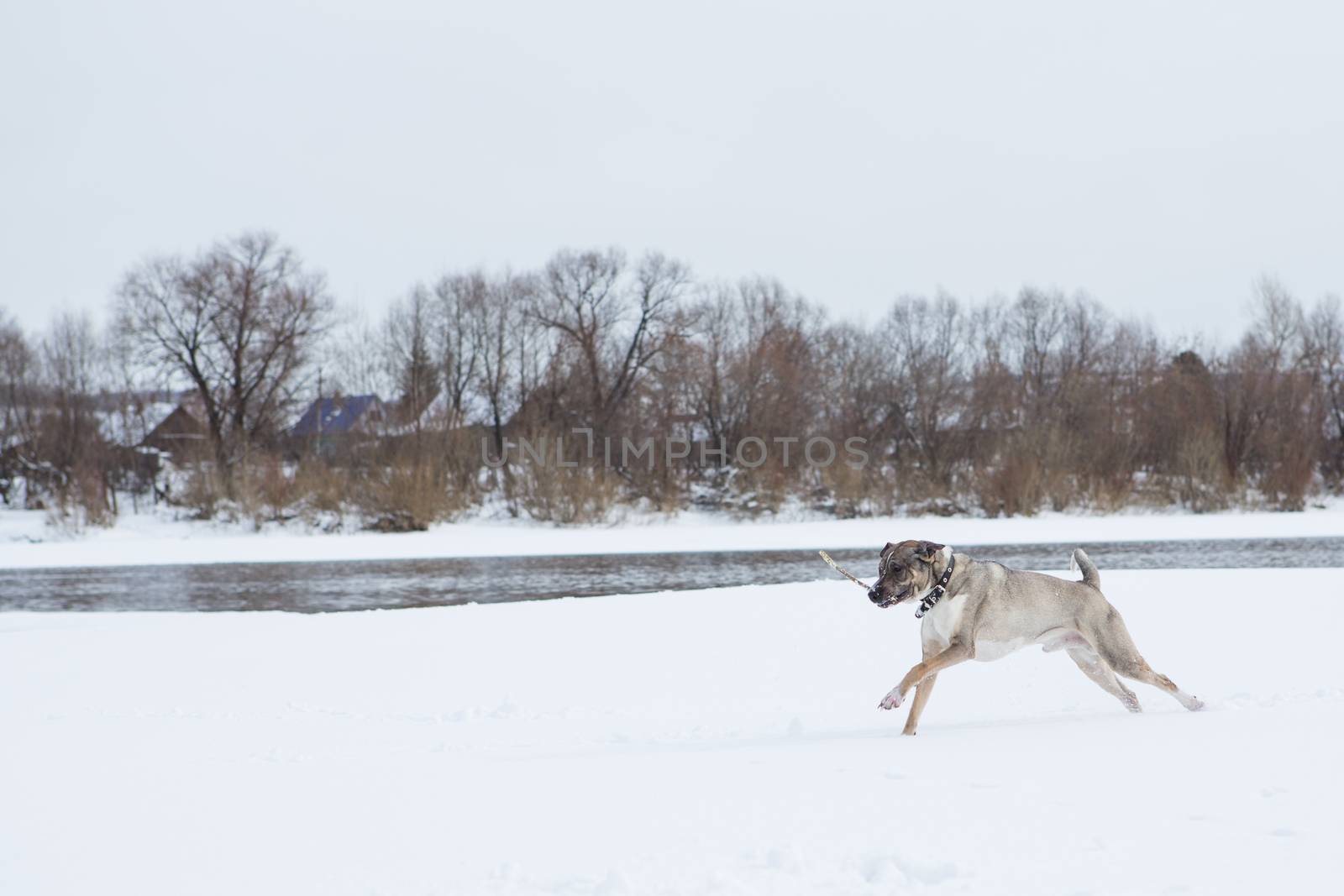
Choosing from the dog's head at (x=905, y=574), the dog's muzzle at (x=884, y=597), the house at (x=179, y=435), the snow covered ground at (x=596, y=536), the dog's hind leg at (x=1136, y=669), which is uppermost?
the house at (x=179, y=435)

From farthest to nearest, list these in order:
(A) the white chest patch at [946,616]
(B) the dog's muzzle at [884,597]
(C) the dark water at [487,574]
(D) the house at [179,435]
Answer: (D) the house at [179,435], (C) the dark water at [487,574], (A) the white chest patch at [946,616], (B) the dog's muzzle at [884,597]

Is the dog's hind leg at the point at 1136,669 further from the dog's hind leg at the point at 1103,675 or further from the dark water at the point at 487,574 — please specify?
the dark water at the point at 487,574

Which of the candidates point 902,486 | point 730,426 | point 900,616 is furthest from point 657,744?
point 730,426

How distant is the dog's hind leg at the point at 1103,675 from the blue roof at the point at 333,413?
36.2 m

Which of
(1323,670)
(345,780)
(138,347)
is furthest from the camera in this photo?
(138,347)

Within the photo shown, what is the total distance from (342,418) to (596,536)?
18387 millimetres

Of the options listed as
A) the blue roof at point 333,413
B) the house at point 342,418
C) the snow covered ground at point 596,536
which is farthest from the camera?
the blue roof at point 333,413

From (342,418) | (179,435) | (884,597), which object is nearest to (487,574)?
(884,597)

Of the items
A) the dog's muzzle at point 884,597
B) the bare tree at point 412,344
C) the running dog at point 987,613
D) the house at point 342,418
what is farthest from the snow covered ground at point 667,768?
the bare tree at point 412,344

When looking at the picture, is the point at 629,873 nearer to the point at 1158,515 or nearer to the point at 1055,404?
the point at 1158,515

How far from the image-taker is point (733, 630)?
424 inches

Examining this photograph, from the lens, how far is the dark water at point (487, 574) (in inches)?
651

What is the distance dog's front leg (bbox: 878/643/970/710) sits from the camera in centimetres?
629

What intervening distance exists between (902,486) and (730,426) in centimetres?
854
